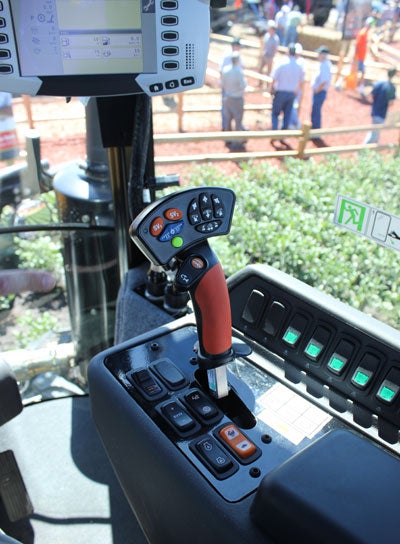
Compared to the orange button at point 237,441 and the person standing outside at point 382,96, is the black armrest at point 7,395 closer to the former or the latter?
the orange button at point 237,441

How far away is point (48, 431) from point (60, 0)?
3.86ft

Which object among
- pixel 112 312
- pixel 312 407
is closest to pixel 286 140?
pixel 112 312

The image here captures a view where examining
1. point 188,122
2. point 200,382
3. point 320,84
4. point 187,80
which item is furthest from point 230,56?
point 200,382

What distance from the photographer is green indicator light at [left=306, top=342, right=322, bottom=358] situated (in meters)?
1.05

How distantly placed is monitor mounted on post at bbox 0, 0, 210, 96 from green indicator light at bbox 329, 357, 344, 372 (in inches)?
24.9

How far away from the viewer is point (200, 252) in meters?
0.92

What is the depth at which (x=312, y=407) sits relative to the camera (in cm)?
101

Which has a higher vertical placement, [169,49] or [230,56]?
[169,49]

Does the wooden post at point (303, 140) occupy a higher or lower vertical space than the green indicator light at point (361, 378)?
lower

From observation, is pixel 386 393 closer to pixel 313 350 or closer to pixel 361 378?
pixel 361 378

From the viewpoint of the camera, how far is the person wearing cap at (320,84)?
2.22 meters

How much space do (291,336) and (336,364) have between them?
0.12 metres

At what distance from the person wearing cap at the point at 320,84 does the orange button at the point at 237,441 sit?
63.3 inches

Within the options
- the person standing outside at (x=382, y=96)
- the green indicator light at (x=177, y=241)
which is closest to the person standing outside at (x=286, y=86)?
the person standing outside at (x=382, y=96)
